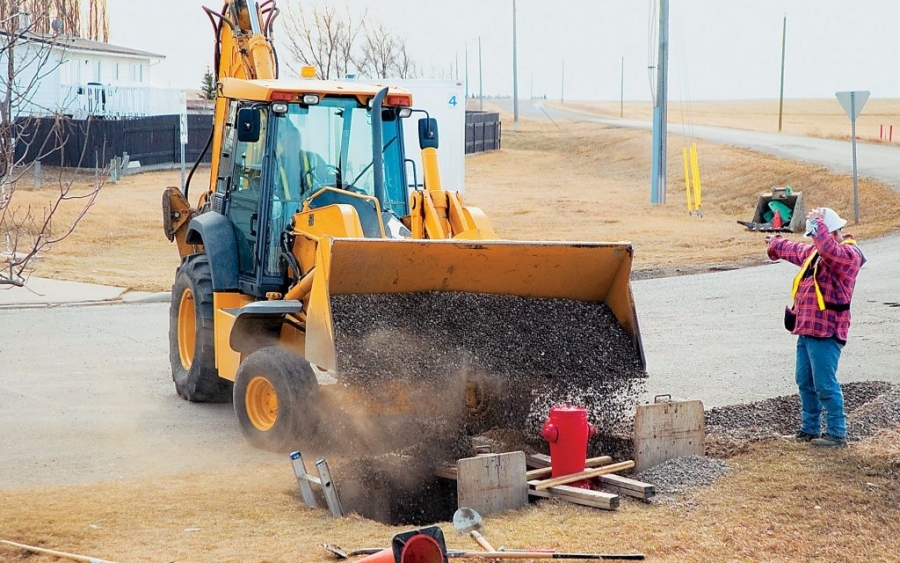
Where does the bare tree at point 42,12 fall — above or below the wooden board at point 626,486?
above

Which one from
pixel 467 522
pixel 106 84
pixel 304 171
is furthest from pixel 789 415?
pixel 106 84

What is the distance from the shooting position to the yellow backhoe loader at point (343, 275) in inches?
319

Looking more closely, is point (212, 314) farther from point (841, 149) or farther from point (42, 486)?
point (841, 149)

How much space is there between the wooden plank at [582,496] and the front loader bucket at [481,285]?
1.51 meters

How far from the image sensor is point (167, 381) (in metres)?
11.1

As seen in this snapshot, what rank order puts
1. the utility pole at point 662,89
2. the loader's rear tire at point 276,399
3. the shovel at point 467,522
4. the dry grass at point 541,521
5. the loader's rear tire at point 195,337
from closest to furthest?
the dry grass at point 541,521
the shovel at point 467,522
the loader's rear tire at point 276,399
the loader's rear tire at point 195,337
the utility pole at point 662,89

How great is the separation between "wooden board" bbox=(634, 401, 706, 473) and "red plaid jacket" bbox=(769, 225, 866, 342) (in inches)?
40.6

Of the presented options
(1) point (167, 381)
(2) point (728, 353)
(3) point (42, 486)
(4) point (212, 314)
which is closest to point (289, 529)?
(3) point (42, 486)

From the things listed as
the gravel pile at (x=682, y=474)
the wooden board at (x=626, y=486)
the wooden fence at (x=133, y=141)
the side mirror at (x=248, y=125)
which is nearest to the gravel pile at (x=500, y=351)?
the gravel pile at (x=682, y=474)

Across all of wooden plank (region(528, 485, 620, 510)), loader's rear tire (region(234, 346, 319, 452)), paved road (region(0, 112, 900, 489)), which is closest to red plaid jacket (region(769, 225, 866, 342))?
paved road (region(0, 112, 900, 489))

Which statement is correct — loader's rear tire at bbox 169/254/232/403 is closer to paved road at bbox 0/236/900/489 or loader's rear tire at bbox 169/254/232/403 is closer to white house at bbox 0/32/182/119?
paved road at bbox 0/236/900/489

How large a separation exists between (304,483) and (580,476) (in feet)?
5.89

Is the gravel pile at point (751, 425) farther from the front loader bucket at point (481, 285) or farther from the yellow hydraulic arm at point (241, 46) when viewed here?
the yellow hydraulic arm at point (241, 46)

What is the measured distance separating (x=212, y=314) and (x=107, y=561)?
3961 millimetres
